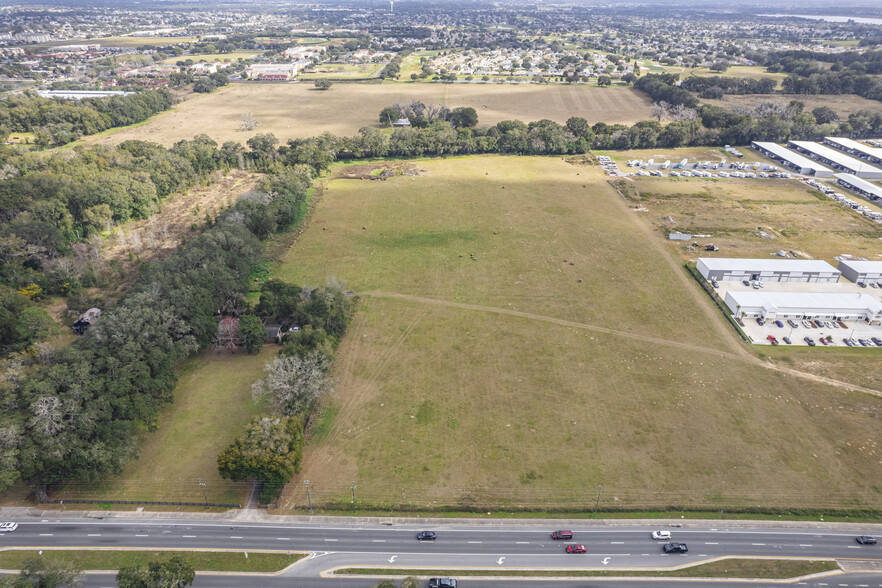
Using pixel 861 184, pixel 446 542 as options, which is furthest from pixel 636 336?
pixel 861 184

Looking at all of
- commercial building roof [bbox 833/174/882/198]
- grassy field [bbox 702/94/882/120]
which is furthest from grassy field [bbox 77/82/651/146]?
commercial building roof [bbox 833/174/882/198]

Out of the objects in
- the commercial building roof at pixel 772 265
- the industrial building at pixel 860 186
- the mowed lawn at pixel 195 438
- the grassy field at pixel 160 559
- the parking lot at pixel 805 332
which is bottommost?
the grassy field at pixel 160 559

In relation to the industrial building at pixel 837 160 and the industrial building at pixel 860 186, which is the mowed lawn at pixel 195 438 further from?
the industrial building at pixel 837 160

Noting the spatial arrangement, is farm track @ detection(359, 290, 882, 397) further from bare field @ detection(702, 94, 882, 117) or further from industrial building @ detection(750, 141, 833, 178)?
bare field @ detection(702, 94, 882, 117)

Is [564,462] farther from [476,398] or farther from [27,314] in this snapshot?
[27,314]

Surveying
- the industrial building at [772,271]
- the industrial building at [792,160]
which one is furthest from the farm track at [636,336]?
the industrial building at [792,160]

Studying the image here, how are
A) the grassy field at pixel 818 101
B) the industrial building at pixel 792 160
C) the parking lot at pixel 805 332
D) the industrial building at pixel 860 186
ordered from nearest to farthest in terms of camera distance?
the parking lot at pixel 805 332 < the industrial building at pixel 860 186 < the industrial building at pixel 792 160 < the grassy field at pixel 818 101
